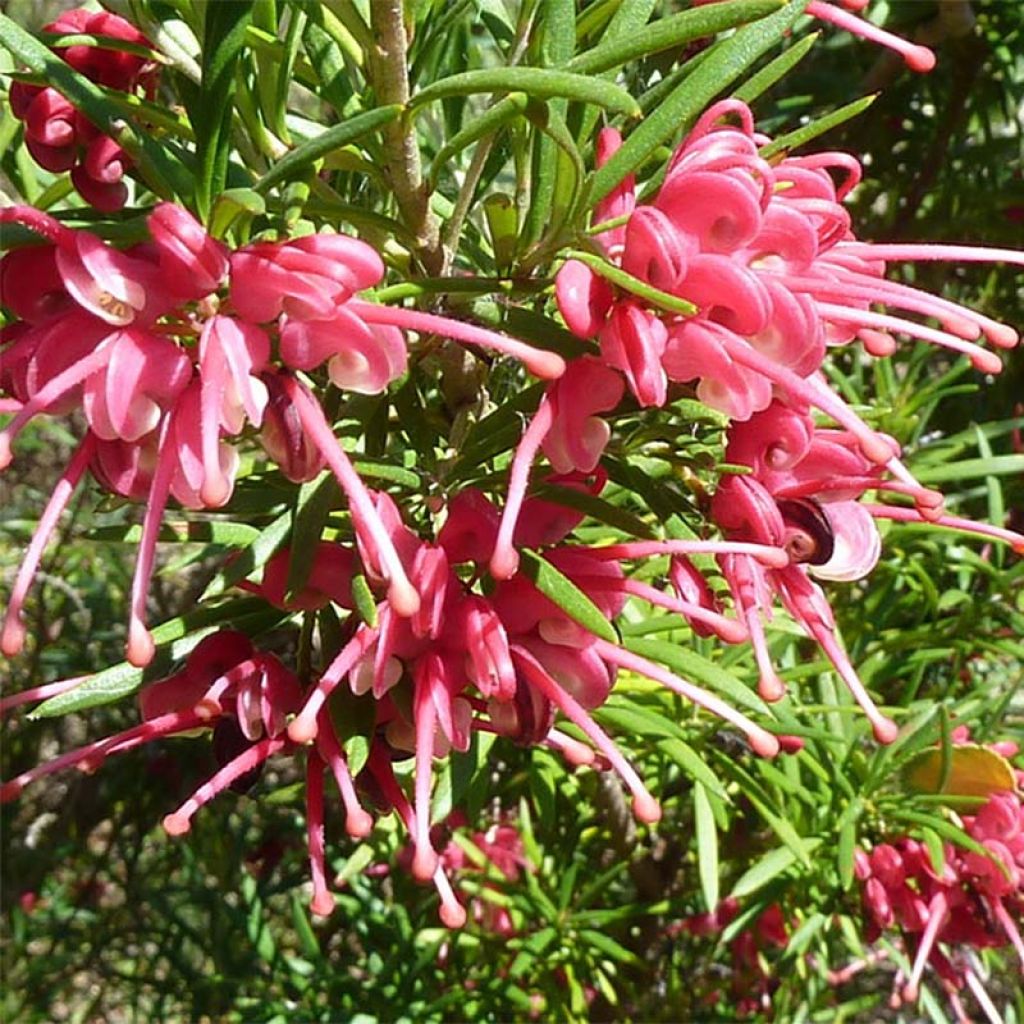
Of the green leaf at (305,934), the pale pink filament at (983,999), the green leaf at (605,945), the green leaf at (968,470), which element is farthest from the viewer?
the green leaf at (305,934)

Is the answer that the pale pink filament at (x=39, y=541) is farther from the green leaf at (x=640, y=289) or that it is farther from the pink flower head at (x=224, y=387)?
the green leaf at (x=640, y=289)

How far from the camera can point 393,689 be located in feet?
1.87

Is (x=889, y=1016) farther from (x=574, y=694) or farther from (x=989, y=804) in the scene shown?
(x=574, y=694)

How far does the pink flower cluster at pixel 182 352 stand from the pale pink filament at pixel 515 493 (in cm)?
3

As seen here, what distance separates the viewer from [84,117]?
1.89 ft

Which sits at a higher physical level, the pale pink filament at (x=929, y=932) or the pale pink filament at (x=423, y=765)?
the pale pink filament at (x=423, y=765)

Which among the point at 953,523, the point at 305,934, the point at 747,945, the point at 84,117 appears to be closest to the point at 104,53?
the point at 84,117

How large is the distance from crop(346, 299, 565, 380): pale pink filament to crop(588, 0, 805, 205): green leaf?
10cm

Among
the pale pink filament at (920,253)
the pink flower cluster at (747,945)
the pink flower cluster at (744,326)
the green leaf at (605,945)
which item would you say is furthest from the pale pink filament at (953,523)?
the green leaf at (605,945)

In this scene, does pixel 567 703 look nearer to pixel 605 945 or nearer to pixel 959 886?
pixel 959 886

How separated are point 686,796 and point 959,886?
30 cm

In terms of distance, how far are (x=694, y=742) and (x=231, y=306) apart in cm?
62

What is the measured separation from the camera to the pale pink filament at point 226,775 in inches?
21.8

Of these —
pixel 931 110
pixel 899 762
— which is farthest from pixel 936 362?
pixel 899 762
